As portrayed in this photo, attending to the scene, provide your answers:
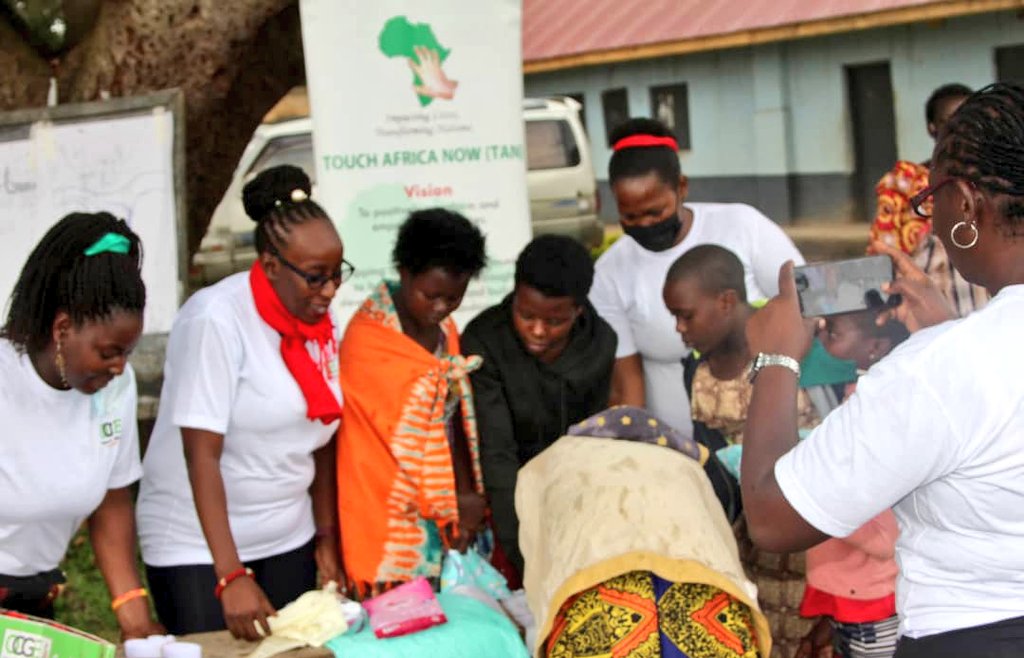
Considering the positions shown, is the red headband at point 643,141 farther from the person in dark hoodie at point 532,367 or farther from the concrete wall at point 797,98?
the concrete wall at point 797,98

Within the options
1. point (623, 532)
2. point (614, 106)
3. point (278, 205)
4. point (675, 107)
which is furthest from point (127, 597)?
point (614, 106)

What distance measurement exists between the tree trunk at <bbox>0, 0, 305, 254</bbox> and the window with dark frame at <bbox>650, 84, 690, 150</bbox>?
529 inches

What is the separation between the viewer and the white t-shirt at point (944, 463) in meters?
2.12

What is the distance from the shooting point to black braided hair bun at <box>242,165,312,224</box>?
3.73 metres

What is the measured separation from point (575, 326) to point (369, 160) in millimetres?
1930

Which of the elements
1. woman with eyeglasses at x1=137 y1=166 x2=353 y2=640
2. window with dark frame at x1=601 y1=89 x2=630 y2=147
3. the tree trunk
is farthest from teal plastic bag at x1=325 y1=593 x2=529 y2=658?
window with dark frame at x1=601 y1=89 x2=630 y2=147

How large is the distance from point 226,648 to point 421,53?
10.3ft

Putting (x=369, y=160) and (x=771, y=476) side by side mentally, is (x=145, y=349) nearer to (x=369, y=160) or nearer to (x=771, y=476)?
(x=369, y=160)

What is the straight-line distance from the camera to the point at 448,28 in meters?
5.91

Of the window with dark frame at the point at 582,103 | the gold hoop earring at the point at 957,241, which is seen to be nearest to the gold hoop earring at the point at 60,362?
the gold hoop earring at the point at 957,241

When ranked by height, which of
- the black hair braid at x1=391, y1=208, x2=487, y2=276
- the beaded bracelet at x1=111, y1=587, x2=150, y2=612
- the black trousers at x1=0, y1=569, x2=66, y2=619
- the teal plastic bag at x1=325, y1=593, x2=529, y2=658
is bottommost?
the teal plastic bag at x1=325, y1=593, x2=529, y2=658

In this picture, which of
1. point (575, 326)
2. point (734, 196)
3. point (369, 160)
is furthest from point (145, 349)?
point (734, 196)

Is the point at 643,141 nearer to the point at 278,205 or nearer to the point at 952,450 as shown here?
the point at 278,205

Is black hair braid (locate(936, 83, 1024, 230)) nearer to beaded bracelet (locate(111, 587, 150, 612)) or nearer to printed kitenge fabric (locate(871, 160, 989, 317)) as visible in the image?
beaded bracelet (locate(111, 587, 150, 612))
